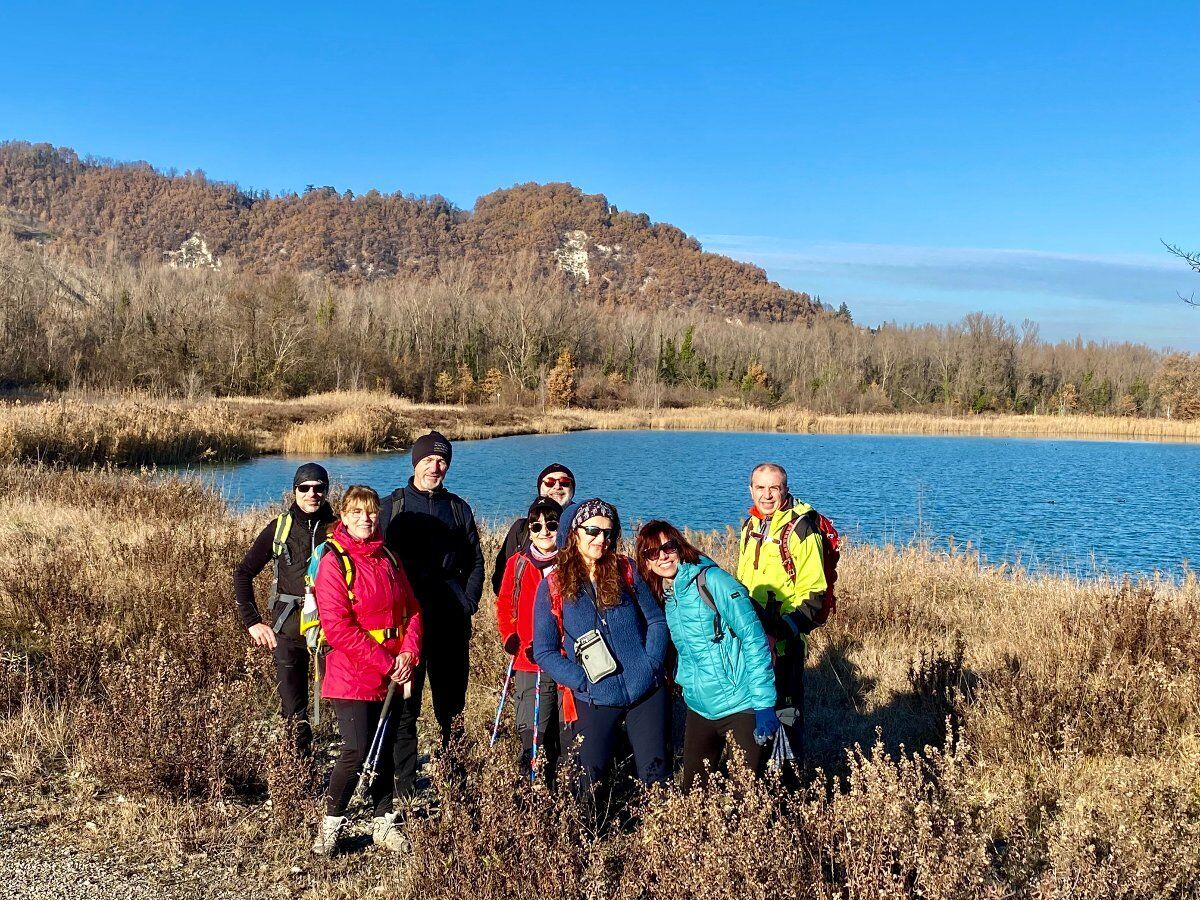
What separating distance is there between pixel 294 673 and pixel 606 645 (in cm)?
173

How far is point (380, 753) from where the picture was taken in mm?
3943

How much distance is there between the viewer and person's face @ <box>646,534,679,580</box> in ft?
12.4

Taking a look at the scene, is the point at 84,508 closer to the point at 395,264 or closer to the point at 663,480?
the point at 663,480

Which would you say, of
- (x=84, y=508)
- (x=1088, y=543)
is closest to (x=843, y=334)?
(x=1088, y=543)

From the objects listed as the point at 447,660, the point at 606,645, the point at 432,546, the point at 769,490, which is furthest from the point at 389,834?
the point at 769,490

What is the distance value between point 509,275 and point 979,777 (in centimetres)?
15417

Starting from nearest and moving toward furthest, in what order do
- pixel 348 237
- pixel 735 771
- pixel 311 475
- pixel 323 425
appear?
pixel 735 771
pixel 311 475
pixel 323 425
pixel 348 237

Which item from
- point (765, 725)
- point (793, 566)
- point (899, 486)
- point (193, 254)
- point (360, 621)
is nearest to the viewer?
point (765, 725)

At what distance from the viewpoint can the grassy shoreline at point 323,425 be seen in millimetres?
21312

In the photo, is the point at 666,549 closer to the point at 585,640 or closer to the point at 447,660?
the point at 585,640

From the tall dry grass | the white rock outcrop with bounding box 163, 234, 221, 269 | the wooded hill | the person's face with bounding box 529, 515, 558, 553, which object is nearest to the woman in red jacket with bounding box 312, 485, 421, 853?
the person's face with bounding box 529, 515, 558, 553

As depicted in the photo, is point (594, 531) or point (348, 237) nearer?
point (594, 531)

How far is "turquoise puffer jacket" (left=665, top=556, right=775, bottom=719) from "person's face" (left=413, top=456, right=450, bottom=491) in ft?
4.70

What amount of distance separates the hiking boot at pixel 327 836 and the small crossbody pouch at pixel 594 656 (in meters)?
1.18
